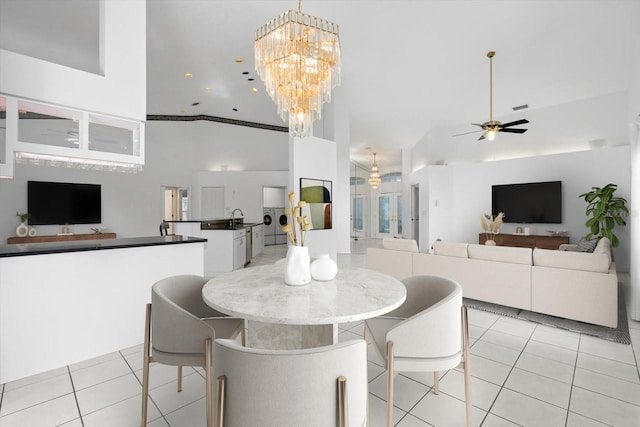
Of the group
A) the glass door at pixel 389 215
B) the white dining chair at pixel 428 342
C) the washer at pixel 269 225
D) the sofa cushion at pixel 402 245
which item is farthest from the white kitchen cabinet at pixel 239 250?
the glass door at pixel 389 215

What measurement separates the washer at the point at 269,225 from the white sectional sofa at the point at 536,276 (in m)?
6.57

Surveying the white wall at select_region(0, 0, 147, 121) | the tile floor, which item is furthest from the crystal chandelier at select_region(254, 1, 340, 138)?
the tile floor

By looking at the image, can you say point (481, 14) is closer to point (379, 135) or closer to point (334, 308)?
point (334, 308)

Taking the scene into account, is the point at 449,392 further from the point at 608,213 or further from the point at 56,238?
the point at 56,238

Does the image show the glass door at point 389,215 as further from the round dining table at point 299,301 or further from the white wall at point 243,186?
the round dining table at point 299,301

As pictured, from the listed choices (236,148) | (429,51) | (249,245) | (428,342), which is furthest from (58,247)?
(236,148)

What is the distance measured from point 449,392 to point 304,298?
1.32 metres

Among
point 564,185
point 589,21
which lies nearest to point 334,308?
point 589,21

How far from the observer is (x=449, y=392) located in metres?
2.03

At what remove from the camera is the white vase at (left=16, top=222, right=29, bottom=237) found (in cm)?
604

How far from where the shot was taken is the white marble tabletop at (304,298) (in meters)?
1.27

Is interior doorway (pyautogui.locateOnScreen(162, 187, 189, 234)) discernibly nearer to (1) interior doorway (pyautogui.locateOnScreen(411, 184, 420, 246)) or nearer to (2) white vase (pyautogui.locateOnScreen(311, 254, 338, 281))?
(1) interior doorway (pyautogui.locateOnScreen(411, 184, 420, 246))

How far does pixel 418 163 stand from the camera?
9.85 metres

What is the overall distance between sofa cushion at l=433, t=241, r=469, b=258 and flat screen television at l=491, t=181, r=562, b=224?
4.15 m
